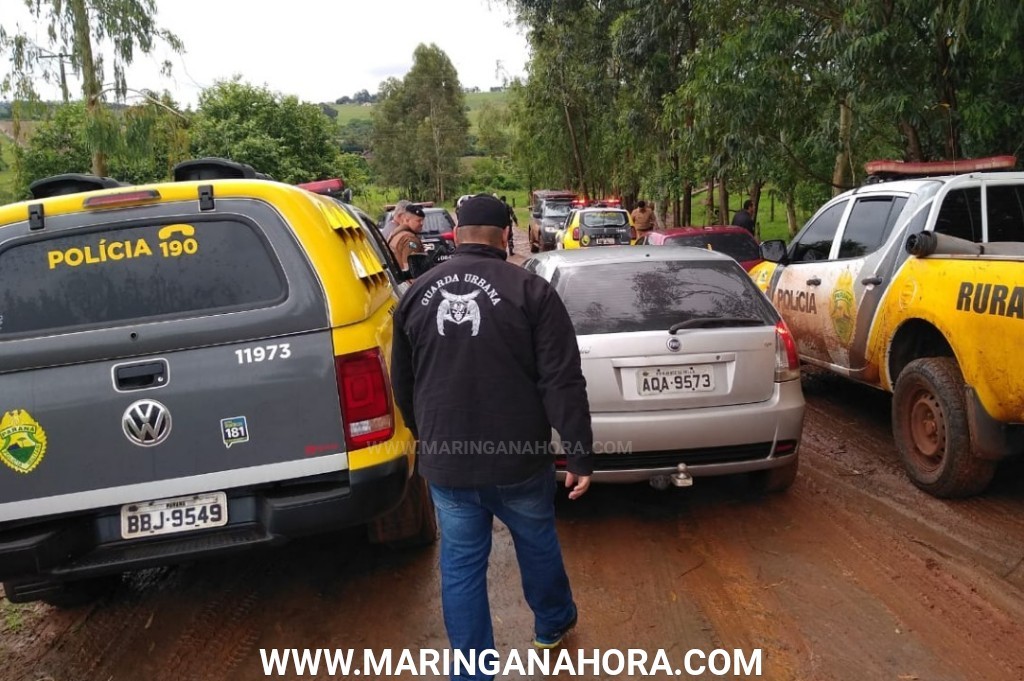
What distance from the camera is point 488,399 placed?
8.50 feet

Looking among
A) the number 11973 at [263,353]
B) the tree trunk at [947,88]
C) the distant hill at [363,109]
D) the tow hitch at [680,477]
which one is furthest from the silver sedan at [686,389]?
the distant hill at [363,109]

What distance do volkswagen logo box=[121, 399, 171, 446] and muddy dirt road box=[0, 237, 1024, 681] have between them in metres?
1.06

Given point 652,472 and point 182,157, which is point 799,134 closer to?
point 652,472

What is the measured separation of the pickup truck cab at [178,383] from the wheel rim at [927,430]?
3.36 metres

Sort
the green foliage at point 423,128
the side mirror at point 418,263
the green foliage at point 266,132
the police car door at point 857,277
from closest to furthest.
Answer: the police car door at point 857,277 → the side mirror at point 418,263 → the green foliage at point 266,132 → the green foliage at point 423,128

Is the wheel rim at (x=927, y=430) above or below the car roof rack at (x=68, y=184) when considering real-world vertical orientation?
below

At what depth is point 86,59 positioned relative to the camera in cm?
1196

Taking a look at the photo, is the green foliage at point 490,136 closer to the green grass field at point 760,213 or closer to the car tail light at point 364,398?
the green grass field at point 760,213

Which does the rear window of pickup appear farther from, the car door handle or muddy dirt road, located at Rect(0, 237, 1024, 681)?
muddy dirt road, located at Rect(0, 237, 1024, 681)

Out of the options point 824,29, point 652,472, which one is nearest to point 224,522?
point 652,472

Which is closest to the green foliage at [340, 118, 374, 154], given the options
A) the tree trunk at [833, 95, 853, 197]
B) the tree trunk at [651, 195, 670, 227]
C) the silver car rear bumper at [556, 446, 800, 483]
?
the tree trunk at [651, 195, 670, 227]

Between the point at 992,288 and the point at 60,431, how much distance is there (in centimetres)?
443

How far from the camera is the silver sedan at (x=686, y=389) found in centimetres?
392

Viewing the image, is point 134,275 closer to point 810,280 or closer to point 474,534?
point 474,534
